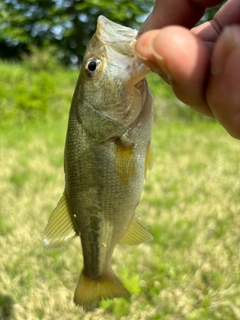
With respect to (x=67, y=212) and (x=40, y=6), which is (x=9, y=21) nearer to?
(x=40, y=6)

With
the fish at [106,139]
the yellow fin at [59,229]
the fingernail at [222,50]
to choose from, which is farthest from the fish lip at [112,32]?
the yellow fin at [59,229]

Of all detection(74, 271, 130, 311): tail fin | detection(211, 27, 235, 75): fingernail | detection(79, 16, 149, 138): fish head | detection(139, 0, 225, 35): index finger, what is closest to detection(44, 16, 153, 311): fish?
detection(79, 16, 149, 138): fish head

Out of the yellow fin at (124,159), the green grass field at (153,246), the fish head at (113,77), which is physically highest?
the fish head at (113,77)

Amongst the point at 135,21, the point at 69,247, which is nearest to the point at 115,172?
the point at 69,247

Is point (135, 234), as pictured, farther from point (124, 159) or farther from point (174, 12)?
point (174, 12)

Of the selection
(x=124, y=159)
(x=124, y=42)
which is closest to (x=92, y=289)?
(x=124, y=159)

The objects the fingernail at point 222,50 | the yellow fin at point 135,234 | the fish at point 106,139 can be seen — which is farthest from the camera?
the yellow fin at point 135,234

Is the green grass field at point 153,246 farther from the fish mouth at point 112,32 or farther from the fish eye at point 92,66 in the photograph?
the fish mouth at point 112,32
